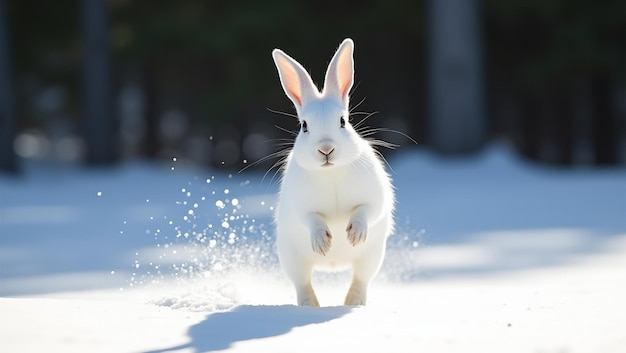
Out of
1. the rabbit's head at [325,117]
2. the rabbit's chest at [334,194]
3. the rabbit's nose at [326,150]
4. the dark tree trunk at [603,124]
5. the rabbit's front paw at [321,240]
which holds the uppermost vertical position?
the dark tree trunk at [603,124]

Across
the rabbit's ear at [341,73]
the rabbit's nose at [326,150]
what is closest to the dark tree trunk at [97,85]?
the rabbit's ear at [341,73]

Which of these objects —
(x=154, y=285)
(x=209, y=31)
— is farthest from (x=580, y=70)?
(x=154, y=285)

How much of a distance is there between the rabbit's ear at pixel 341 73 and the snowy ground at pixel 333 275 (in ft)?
4.61

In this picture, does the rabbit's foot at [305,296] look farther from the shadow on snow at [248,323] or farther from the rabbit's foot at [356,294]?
the shadow on snow at [248,323]

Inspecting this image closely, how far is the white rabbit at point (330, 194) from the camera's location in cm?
633

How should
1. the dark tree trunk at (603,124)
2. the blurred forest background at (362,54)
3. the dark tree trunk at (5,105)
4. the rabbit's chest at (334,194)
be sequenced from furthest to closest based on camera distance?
the dark tree trunk at (603,124), the dark tree trunk at (5,105), the blurred forest background at (362,54), the rabbit's chest at (334,194)

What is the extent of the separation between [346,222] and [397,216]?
6.64 metres

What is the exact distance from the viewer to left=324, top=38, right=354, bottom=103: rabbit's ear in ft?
22.2

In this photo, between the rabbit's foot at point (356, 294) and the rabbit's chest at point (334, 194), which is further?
the rabbit's foot at point (356, 294)

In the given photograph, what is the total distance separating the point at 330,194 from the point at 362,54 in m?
17.3

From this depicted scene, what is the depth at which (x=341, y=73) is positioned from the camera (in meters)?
6.93

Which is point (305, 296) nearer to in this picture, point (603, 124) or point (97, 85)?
point (97, 85)

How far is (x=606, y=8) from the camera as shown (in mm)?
19453

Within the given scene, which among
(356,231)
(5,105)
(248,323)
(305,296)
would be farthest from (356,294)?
(5,105)
